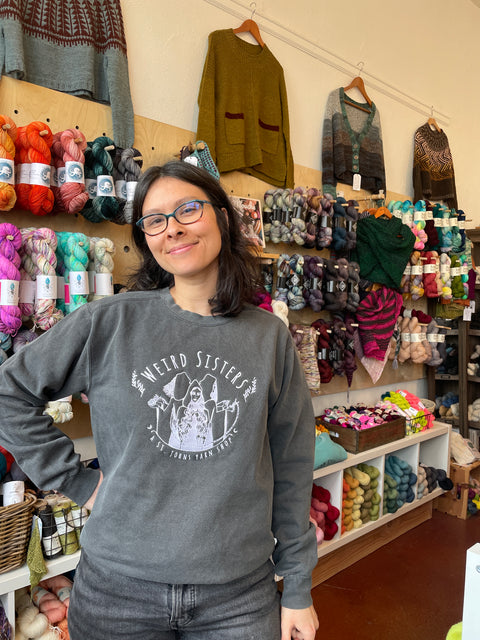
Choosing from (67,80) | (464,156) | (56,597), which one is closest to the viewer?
(56,597)

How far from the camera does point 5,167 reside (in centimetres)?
144

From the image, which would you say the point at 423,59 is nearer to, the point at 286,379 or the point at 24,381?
the point at 286,379

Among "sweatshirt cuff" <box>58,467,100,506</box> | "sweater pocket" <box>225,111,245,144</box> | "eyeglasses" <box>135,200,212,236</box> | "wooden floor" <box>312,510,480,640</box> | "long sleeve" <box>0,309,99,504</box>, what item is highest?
"sweater pocket" <box>225,111,245,144</box>

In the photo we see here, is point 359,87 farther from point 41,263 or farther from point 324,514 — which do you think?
point 324,514

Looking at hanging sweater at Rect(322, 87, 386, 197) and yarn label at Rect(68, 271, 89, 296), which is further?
hanging sweater at Rect(322, 87, 386, 197)

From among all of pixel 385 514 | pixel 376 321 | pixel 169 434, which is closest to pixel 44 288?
pixel 169 434

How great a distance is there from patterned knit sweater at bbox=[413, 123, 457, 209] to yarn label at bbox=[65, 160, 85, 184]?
101 inches

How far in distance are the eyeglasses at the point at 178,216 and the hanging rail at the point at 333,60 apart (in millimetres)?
1886

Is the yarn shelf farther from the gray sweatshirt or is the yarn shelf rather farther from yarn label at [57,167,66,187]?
yarn label at [57,167,66,187]

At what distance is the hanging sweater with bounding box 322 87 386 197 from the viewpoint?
2.75 m

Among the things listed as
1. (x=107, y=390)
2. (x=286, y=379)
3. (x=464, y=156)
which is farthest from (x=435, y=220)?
(x=107, y=390)

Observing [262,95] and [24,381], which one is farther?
[262,95]

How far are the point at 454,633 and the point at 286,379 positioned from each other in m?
0.58

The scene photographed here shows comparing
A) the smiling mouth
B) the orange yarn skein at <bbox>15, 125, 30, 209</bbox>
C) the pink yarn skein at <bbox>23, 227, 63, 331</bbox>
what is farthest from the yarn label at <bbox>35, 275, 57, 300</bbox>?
the smiling mouth
